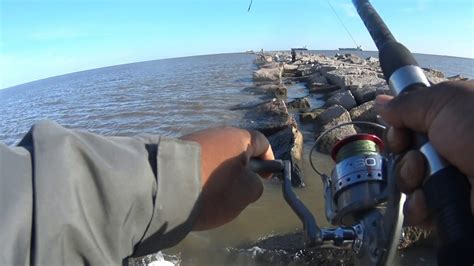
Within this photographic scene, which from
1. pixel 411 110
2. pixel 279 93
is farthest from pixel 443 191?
pixel 279 93

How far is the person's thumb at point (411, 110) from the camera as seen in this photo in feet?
3.91

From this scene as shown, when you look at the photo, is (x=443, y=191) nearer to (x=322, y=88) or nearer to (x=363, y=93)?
(x=363, y=93)

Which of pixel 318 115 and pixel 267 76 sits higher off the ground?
pixel 267 76

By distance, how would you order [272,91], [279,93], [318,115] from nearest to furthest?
[318,115]
[279,93]
[272,91]

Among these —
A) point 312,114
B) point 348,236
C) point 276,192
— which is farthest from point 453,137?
point 312,114

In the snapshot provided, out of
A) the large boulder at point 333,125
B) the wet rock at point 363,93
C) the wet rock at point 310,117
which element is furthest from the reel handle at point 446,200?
the wet rock at point 363,93

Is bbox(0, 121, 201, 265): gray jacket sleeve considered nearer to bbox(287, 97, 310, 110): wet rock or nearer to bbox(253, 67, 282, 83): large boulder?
bbox(287, 97, 310, 110): wet rock

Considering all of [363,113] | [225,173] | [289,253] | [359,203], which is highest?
[225,173]

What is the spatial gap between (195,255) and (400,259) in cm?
234

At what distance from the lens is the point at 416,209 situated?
4.08 ft

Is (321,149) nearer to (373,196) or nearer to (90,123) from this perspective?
(373,196)

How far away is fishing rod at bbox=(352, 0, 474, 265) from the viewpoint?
0.84 metres

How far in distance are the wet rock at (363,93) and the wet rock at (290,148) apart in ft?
14.4

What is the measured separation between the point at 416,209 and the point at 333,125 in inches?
302
